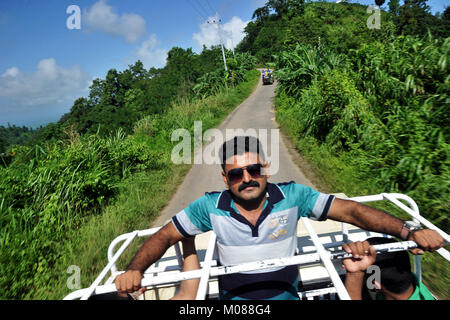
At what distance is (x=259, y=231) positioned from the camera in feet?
5.76

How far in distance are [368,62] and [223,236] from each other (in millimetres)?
5862

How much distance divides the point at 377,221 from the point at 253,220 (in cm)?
84

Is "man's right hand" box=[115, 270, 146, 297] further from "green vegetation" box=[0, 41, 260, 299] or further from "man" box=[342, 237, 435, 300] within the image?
"green vegetation" box=[0, 41, 260, 299]

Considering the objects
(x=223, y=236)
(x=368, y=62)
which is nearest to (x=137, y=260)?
(x=223, y=236)

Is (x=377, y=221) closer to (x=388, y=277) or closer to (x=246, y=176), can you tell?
(x=388, y=277)

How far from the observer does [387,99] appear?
5051 mm

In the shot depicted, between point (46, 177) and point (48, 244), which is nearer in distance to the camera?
point (48, 244)

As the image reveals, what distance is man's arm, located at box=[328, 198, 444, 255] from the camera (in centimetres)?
142

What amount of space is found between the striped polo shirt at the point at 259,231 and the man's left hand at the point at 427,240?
0.53m

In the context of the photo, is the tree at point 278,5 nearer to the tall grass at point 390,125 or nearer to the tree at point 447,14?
the tree at point 447,14

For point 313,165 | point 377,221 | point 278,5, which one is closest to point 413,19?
point 278,5

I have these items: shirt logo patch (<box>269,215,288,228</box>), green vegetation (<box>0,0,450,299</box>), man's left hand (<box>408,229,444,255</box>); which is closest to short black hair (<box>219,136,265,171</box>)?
shirt logo patch (<box>269,215,288,228</box>)

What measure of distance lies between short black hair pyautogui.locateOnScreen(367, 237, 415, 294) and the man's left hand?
0.13 m
